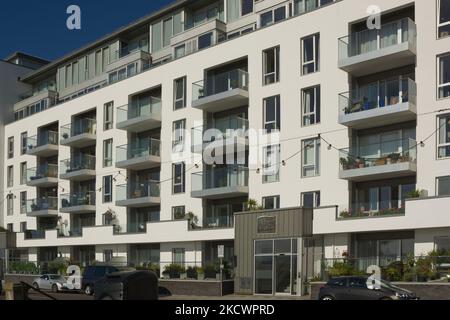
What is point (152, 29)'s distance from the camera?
166 feet

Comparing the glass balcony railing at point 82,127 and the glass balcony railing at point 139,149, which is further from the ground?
the glass balcony railing at point 82,127

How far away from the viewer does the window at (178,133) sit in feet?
144

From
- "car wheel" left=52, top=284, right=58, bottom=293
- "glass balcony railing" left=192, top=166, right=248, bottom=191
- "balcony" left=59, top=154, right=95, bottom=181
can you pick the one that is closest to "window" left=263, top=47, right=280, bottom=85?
"glass balcony railing" left=192, top=166, right=248, bottom=191

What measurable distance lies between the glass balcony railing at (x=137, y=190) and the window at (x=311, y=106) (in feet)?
43.2

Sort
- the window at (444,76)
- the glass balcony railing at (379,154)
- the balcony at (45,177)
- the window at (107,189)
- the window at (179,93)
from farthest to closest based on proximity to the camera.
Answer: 1. the balcony at (45,177)
2. the window at (107,189)
3. the window at (179,93)
4. the glass balcony railing at (379,154)
5. the window at (444,76)

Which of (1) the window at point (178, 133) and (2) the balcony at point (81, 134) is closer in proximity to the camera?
(1) the window at point (178, 133)

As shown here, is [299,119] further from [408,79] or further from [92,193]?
[92,193]

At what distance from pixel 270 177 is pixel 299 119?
12.2 ft

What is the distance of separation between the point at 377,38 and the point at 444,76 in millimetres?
3816

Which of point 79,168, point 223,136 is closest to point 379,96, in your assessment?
point 223,136

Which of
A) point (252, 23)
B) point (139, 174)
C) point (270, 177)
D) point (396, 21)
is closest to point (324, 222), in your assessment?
point (270, 177)

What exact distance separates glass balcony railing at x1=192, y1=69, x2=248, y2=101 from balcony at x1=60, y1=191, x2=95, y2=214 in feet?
47.8

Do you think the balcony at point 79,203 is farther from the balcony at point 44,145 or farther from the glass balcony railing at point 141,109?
the glass balcony railing at point 141,109

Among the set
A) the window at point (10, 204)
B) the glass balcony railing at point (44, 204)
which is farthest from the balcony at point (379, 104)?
the window at point (10, 204)
